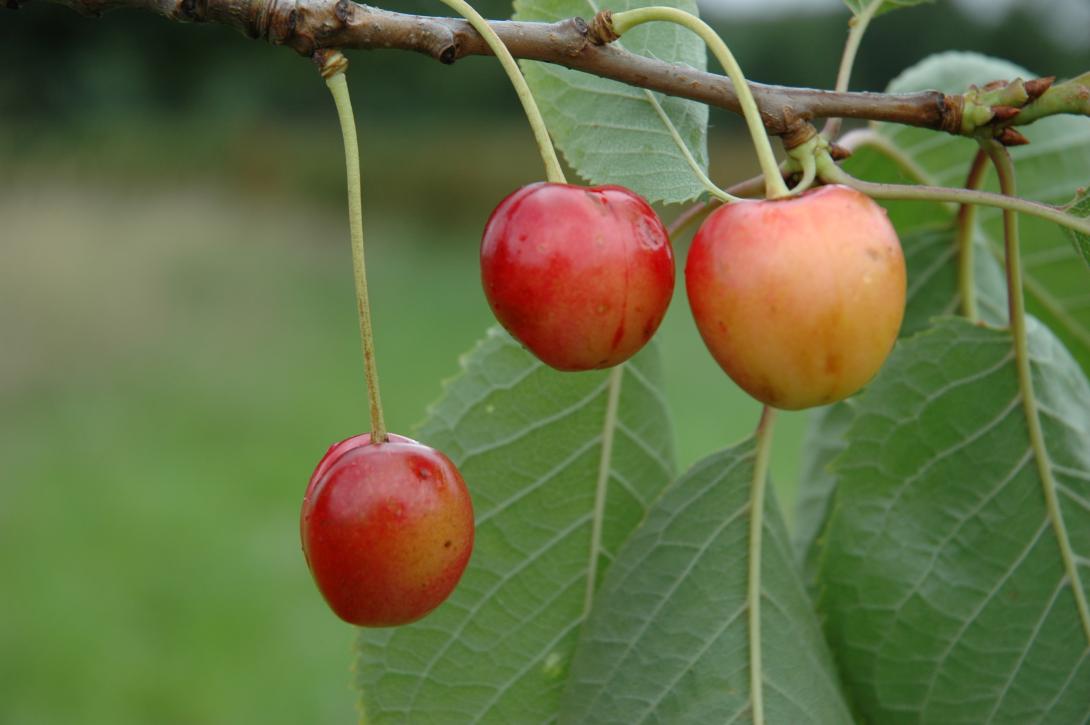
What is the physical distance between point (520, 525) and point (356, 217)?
45 cm

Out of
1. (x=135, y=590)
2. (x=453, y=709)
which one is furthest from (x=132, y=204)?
(x=453, y=709)

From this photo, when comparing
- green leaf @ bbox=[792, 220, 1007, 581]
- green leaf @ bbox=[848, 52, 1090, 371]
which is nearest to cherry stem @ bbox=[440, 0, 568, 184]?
green leaf @ bbox=[792, 220, 1007, 581]

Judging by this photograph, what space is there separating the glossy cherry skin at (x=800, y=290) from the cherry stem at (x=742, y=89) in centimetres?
3

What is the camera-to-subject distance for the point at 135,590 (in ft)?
16.4

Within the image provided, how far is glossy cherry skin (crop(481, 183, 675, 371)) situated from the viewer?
73cm

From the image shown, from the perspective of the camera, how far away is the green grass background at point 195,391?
4.39 m

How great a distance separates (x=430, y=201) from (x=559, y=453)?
16.0m

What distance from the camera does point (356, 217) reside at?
807 mm

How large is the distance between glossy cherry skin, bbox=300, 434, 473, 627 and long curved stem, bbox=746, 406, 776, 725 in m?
0.37

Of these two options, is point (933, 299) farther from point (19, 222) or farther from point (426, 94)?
point (426, 94)

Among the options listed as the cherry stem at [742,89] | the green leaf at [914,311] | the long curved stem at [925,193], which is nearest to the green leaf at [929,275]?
the green leaf at [914,311]

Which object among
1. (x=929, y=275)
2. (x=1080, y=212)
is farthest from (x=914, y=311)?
(x=1080, y=212)

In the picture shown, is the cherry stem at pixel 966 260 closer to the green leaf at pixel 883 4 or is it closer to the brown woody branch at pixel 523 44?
the green leaf at pixel 883 4

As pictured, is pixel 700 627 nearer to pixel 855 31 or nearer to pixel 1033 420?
pixel 1033 420
